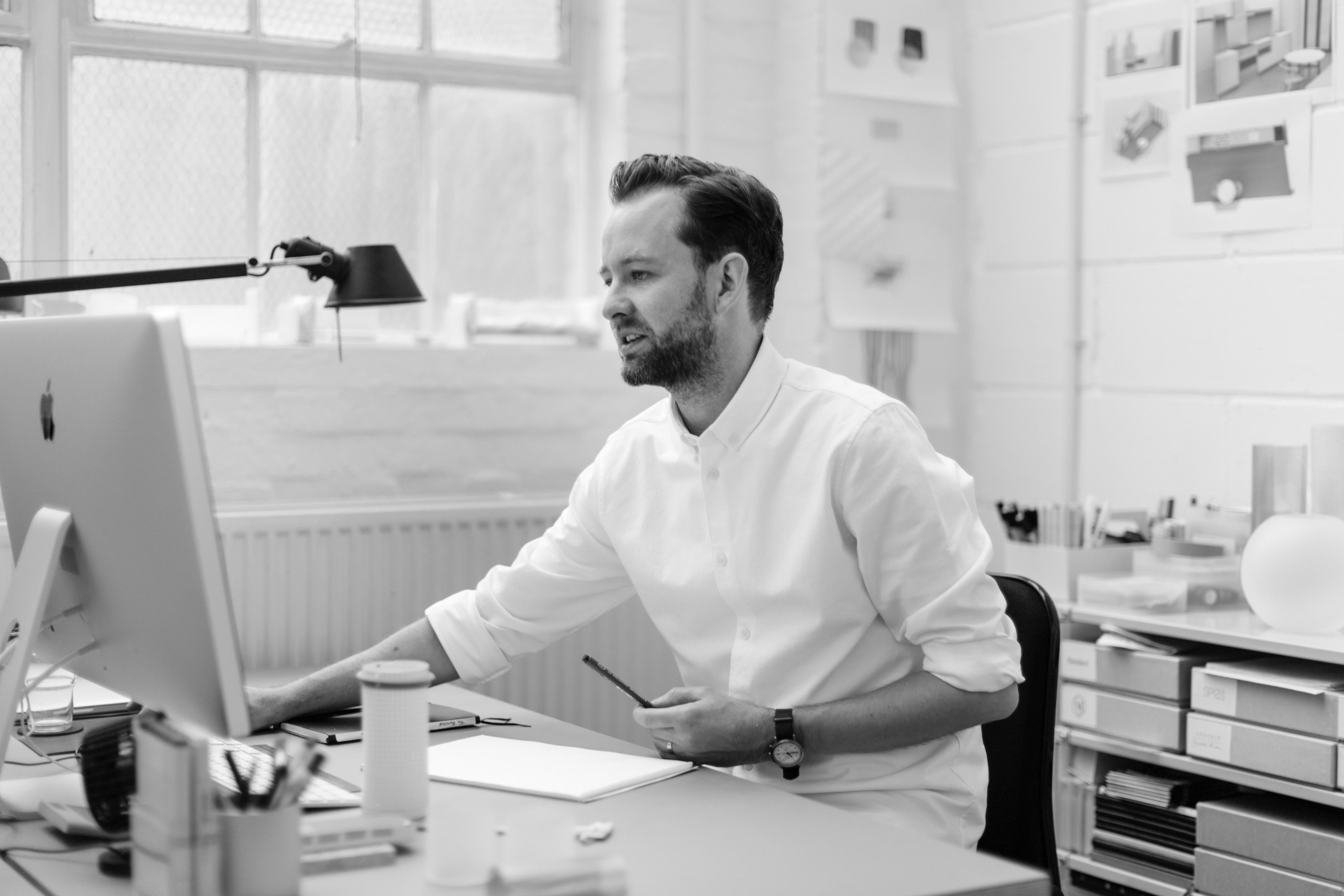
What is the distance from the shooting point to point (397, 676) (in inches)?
53.1

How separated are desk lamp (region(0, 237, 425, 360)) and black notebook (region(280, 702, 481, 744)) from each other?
1.81 ft

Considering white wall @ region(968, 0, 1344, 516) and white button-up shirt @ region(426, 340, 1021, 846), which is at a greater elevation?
white wall @ region(968, 0, 1344, 516)

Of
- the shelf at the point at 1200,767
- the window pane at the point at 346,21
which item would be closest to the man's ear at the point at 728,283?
the shelf at the point at 1200,767

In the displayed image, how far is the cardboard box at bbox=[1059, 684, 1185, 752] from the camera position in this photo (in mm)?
2322

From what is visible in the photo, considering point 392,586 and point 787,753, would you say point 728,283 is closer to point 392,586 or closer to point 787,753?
point 787,753

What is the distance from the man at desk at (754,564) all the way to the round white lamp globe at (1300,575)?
2.65ft

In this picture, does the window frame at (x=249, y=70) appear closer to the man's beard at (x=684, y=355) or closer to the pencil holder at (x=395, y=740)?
the man's beard at (x=684, y=355)

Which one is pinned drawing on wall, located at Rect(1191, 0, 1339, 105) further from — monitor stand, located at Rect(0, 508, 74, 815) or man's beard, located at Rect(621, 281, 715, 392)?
monitor stand, located at Rect(0, 508, 74, 815)

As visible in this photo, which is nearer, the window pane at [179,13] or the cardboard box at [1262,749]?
the cardboard box at [1262,749]

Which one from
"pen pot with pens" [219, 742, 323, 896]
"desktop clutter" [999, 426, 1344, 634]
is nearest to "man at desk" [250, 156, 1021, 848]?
"pen pot with pens" [219, 742, 323, 896]

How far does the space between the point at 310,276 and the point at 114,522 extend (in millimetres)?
784

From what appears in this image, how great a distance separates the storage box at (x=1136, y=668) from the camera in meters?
2.32

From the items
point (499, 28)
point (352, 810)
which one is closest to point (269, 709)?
point (352, 810)

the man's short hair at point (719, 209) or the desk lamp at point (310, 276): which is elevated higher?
the man's short hair at point (719, 209)
